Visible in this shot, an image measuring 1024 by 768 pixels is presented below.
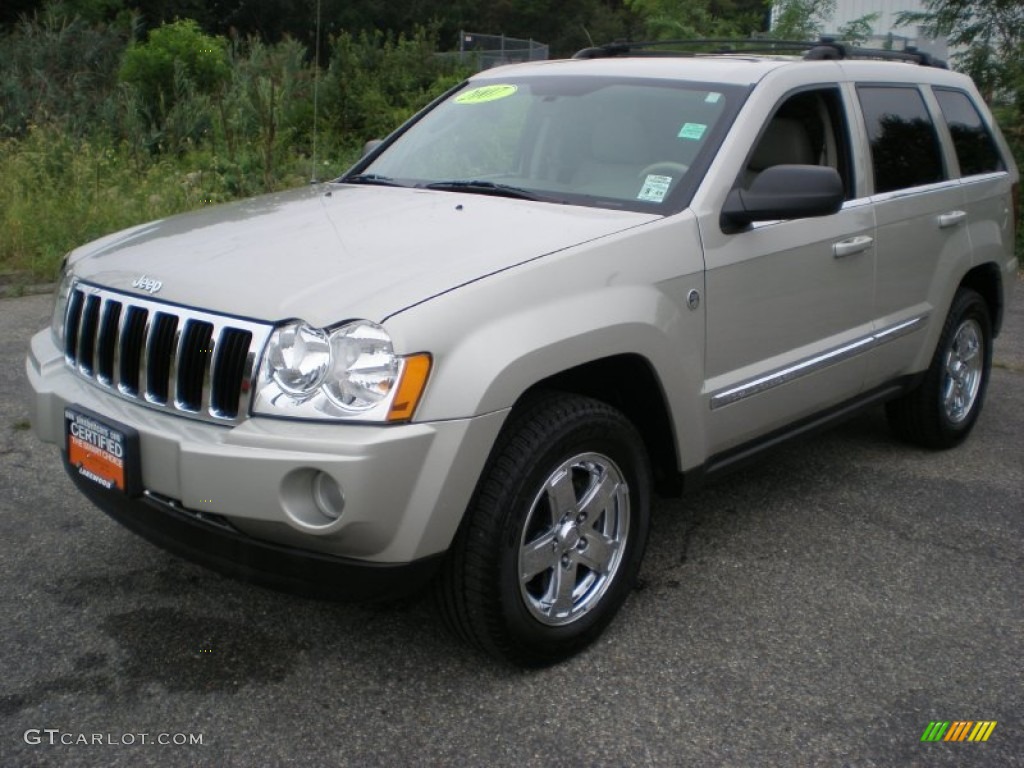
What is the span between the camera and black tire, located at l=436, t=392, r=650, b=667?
2.93 m

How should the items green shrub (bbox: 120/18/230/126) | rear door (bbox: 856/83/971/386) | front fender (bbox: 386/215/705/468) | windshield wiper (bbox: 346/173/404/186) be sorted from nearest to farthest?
front fender (bbox: 386/215/705/468) → windshield wiper (bbox: 346/173/404/186) → rear door (bbox: 856/83/971/386) → green shrub (bbox: 120/18/230/126)

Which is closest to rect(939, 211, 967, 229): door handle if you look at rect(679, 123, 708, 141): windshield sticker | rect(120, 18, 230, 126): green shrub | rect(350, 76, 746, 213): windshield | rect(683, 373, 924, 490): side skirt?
rect(683, 373, 924, 490): side skirt

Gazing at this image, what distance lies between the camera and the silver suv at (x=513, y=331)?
2748 mm

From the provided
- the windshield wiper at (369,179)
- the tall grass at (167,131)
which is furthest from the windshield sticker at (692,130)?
the tall grass at (167,131)

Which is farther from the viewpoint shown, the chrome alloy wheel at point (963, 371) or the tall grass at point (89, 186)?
the tall grass at point (89, 186)

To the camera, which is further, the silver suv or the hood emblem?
the hood emblem

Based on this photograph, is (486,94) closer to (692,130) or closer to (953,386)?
(692,130)

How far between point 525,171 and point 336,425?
5.51 ft

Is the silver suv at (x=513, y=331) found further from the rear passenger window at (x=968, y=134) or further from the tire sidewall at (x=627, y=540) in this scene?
the rear passenger window at (x=968, y=134)

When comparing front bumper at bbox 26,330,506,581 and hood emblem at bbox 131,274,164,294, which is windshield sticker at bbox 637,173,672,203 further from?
hood emblem at bbox 131,274,164,294

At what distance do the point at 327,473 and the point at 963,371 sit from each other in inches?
150

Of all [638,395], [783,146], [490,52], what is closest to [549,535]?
[638,395]

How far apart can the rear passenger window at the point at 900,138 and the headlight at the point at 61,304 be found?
9.77 ft

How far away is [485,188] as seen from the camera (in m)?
3.92
